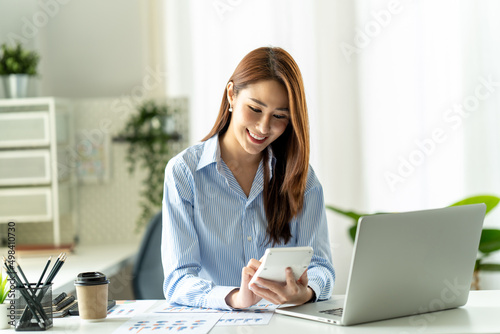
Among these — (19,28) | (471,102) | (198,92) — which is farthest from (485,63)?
(19,28)

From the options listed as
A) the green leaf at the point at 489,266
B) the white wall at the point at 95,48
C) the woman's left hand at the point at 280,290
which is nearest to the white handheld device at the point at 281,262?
the woman's left hand at the point at 280,290

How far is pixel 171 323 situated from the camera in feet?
4.55

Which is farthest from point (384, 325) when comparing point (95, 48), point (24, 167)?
point (95, 48)

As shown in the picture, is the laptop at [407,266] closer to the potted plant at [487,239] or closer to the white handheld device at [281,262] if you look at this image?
the white handheld device at [281,262]

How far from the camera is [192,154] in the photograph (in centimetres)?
177

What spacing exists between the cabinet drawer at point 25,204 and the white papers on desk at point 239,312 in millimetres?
1896

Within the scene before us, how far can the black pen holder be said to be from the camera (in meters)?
1.38

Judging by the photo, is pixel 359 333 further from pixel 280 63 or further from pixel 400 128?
pixel 400 128

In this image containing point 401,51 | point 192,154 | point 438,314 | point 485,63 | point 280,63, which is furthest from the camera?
point 401,51

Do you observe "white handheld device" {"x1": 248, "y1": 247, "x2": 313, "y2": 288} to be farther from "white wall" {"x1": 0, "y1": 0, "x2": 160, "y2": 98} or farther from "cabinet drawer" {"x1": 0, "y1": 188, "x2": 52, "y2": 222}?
"white wall" {"x1": 0, "y1": 0, "x2": 160, "y2": 98}

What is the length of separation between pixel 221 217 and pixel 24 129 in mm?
1912

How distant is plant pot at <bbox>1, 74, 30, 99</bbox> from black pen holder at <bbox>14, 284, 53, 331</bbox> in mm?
2197

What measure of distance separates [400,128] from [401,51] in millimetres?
408

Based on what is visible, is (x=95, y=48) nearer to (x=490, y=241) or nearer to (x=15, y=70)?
(x=15, y=70)
